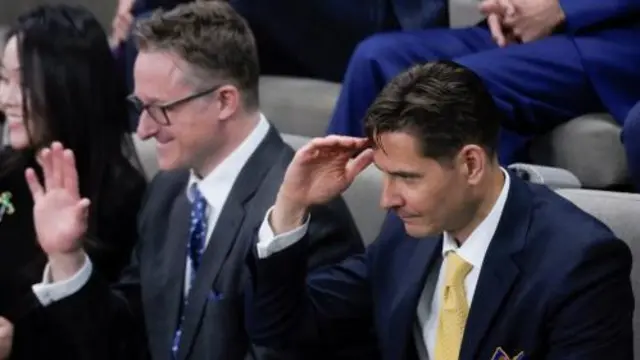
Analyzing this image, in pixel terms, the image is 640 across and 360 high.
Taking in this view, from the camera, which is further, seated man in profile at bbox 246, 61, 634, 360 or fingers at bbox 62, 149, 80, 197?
fingers at bbox 62, 149, 80, 197

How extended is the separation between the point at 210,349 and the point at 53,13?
24.7 inches

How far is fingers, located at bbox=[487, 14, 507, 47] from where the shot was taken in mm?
2113

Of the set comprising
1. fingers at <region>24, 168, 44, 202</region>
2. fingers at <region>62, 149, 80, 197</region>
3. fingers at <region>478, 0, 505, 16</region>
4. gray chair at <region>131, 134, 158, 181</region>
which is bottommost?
gray chair at <region>131, 134, 158, 181</region>

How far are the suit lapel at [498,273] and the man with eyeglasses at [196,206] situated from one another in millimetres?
308

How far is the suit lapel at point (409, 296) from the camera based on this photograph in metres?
1.49

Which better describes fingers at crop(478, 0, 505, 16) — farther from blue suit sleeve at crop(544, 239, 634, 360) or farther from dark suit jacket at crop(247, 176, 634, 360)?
blue suit sleeve at crop(544, 239, 634, 360)

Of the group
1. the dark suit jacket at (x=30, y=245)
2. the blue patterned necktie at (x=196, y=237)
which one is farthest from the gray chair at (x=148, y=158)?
the blue patterned necktie at (x=196, y=237)

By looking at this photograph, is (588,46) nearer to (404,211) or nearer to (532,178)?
(532,178)

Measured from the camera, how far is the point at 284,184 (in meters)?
1.54

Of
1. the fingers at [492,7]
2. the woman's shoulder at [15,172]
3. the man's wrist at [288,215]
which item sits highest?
the fingers at [492,7]

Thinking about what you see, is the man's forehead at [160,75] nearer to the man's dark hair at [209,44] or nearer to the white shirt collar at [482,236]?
the man's dark hair at [209,44]

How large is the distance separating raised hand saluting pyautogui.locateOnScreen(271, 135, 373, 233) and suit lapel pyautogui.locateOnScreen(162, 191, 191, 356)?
0.86 ft

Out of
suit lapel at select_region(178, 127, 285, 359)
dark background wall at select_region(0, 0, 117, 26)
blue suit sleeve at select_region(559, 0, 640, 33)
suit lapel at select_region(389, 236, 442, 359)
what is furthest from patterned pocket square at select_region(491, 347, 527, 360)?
dark background wall at select_region(0, 0, 117, 26)

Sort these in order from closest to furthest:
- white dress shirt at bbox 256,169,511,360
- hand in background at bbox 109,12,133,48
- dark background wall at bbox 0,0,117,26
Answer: white dress shirt at bbox 256,169,511,360 < hand in background at bbox 109,12,133,48 < dark background wall at bbox 0,0,117,26
